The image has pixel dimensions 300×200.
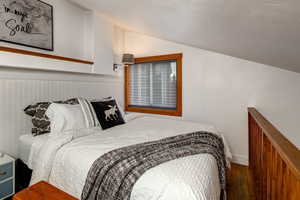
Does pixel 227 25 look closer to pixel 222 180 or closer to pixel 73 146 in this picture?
pixel 222 180

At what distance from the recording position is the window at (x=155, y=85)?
10.6ft

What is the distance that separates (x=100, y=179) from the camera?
3.54ft

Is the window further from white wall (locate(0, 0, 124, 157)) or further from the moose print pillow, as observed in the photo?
the moose print pillow

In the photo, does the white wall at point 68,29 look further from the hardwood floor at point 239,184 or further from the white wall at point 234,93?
the hardwood floor at point 239,184

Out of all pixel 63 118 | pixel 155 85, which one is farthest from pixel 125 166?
pixel 155 85

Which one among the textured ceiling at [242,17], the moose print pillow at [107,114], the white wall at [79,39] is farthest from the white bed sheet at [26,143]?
the textured ceiling at [242,17]

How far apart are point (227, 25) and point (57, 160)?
1691mm

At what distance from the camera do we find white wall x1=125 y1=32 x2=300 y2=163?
2.37 meters

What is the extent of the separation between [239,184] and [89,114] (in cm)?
205

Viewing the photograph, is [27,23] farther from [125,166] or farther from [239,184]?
[239,184]

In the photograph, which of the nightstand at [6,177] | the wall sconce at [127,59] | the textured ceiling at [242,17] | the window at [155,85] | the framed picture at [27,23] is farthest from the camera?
the wall sconce at [127,59]

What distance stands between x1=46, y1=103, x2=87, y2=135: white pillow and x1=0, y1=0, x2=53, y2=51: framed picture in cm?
89

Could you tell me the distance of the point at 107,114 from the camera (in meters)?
2.13

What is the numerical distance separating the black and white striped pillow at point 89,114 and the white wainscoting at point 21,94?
Result: 0.51m
